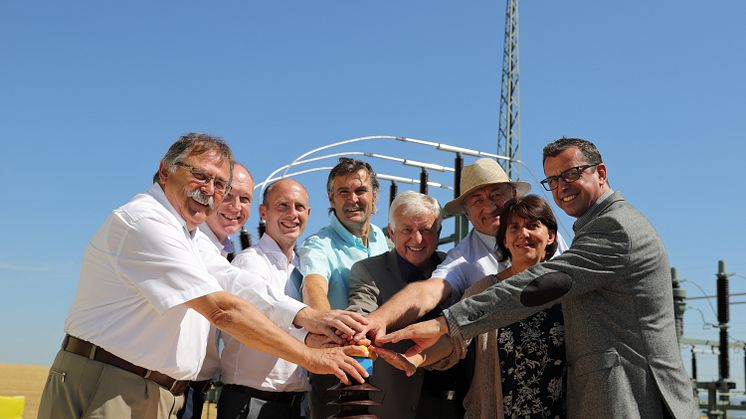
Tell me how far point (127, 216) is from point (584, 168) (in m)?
2.65

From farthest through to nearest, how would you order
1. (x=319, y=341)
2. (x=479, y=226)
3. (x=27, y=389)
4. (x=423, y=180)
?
(x=27, y=389) < (x=423, y=180) < (x=479, y=226) < (x=319, y=341)

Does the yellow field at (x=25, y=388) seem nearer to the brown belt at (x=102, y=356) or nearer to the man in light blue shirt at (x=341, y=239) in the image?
the man in light blue shirt at (x=341, y=239)

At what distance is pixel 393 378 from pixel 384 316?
0.68 metres

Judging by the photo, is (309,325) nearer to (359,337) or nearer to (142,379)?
(359,337)

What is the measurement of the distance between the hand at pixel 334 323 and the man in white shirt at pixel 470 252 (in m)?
0.08

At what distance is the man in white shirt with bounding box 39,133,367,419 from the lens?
142 inches

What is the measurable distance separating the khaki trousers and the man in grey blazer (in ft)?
4.40

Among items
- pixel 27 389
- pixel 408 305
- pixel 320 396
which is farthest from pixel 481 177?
pixel 27 389

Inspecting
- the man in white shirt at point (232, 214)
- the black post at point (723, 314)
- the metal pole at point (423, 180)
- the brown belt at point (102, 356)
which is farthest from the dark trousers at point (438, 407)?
the black post at point (723, 314)

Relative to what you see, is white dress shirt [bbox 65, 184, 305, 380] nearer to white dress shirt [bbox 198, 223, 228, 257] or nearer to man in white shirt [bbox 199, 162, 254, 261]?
white dress shirt [bbox 198, 223, 228, 257]

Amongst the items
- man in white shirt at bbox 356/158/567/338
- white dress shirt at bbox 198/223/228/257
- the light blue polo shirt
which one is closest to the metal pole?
man in white shirt at bbox 356/158/567/338

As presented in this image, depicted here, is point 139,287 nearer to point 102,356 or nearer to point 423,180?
point 102,356

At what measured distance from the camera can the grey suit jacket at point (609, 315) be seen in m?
3.87

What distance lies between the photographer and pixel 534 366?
13.5ft
